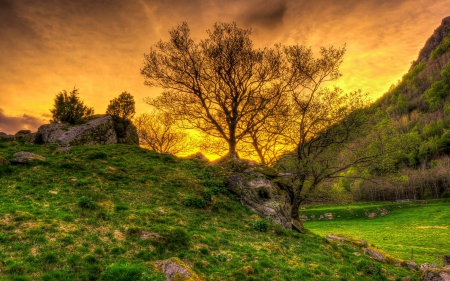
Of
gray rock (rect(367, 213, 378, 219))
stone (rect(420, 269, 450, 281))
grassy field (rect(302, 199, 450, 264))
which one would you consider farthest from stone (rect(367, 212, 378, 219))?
stone (rect(420, 269, 450, 281))

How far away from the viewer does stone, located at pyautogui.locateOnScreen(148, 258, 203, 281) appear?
8387 millimetres

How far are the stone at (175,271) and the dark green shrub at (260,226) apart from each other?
8.93 metres

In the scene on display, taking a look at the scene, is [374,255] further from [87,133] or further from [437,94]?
[437,94]

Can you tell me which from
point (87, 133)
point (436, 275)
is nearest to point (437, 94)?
point (436, 275)

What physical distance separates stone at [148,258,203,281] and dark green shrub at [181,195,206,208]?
27.2 ft

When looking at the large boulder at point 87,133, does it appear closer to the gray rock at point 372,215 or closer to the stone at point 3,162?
the stone at point 3,162

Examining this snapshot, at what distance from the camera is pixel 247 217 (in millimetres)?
18656

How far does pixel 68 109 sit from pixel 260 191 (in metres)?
29.3

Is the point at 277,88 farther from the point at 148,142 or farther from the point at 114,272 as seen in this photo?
the point at 148,142

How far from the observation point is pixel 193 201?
17.9 meters

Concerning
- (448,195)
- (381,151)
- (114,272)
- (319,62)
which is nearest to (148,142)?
(319,62)

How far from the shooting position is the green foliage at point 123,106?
5038 centimetres

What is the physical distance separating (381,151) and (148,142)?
50915 mm

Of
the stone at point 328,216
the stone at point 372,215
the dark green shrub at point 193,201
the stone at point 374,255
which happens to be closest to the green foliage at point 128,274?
the dark green shrub at point 193,201
